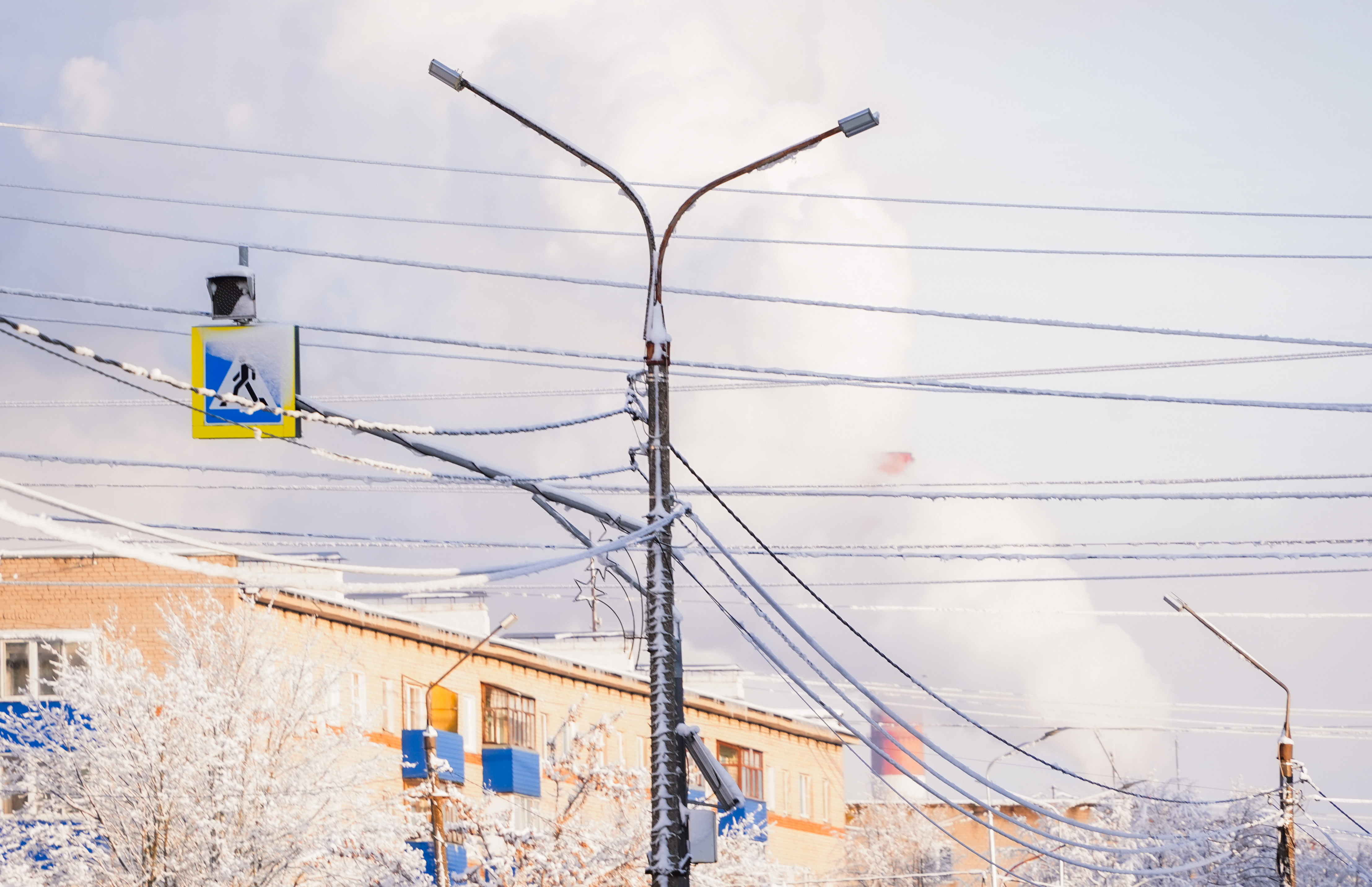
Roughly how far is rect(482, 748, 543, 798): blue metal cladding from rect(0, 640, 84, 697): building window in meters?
13.7

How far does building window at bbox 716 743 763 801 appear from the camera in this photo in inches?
2717

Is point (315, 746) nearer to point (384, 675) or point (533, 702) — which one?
point (384, 675)

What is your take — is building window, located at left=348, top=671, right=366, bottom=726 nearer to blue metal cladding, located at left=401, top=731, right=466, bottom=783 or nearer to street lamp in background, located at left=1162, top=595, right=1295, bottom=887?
A: blue metal cladding, located at left=401, top=731, right=466, bottom=783

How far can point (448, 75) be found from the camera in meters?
14.1

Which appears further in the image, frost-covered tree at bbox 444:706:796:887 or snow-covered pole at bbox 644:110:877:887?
frost-covered tree at bbox 444:706:796:887

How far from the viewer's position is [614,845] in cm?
4366

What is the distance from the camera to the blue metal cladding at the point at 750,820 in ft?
189

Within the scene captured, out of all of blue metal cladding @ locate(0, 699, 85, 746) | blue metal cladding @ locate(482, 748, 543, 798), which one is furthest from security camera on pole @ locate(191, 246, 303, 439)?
blue metal cladding @ locate(482, 748, 543, 798)

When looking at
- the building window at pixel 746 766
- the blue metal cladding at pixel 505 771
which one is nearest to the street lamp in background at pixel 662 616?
the blue metal cladding at pixel 505 771

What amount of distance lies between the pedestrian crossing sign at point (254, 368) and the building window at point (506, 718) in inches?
1624

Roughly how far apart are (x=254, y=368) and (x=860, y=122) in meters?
5.56

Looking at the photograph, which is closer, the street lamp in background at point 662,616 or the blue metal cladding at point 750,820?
the street lamp in background at point 662,616

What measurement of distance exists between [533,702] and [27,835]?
22.4m

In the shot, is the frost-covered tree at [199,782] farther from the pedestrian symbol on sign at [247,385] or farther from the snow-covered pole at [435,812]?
the pedestrian symbol on sign at [247,385]
